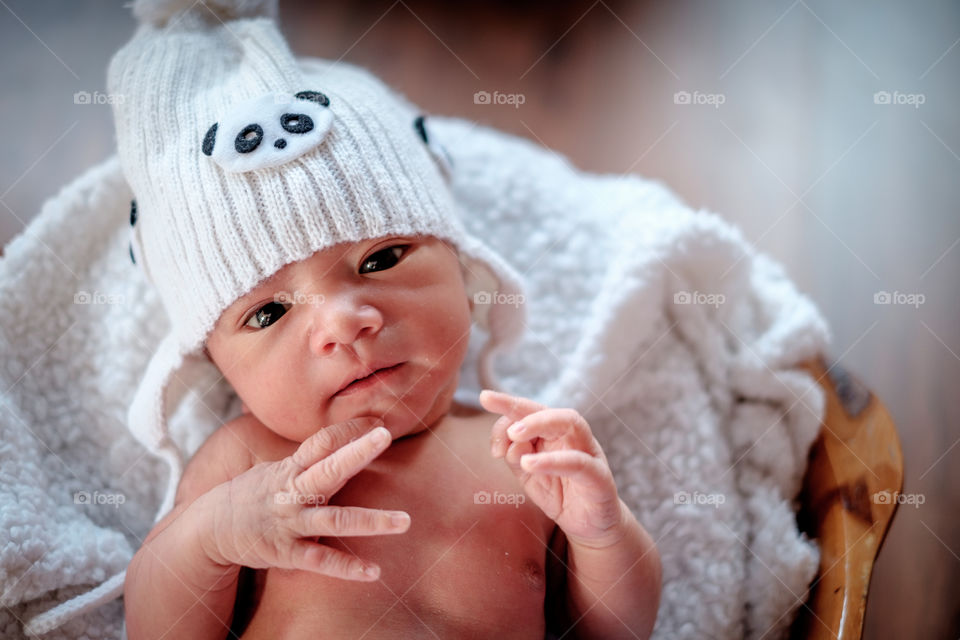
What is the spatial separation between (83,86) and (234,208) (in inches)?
32.5

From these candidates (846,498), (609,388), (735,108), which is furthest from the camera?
(735,108)

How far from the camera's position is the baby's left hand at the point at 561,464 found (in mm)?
784

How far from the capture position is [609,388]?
1.15 meters

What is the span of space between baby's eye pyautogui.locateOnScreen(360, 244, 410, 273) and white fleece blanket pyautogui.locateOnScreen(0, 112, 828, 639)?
25cm

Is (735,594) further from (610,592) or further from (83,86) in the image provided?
(83,86)

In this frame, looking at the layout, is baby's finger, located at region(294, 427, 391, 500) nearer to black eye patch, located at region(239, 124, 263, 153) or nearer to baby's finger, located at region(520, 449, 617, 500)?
baby's finger, located at region(520, 449, 617, 500)

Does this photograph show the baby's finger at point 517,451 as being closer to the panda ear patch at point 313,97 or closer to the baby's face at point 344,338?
the baby's face at point 344,338

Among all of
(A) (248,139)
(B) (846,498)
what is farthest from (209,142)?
(B) (846,498)

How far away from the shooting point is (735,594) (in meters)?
1.04

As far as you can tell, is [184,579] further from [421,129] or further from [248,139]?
[421,129]

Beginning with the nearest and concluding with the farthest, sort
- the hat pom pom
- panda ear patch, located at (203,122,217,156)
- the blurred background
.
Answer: panda ear patch, located at (203,122,217,156) → the hat pom pom → the blurred background

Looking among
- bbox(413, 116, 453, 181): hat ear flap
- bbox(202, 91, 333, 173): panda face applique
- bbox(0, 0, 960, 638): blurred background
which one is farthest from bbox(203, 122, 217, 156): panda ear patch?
bbox(0, 0, 960, 638): blurred background

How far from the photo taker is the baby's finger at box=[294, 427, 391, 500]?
771 mm

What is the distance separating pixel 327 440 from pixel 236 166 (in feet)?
0.96
